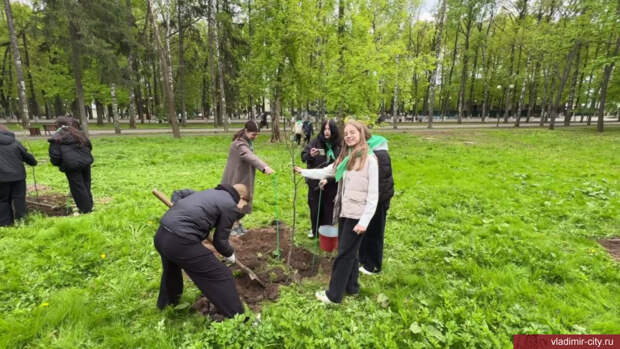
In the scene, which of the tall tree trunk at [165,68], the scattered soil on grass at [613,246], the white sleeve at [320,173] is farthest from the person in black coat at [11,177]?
the tall tree trunk at [165,68]

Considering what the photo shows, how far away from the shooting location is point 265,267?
3.73 meters

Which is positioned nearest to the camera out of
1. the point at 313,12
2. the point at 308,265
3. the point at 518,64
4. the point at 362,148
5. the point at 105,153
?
the point at 362,148

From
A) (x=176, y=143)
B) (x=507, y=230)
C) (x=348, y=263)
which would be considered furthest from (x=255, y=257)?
(x=176, y=143)

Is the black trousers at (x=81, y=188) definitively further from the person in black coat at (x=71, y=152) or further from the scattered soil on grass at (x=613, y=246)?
the scattered soil on grass at (x=613, y=246)

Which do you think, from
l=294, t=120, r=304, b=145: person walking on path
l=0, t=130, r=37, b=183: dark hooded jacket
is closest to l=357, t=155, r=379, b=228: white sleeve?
l=0, t=130, r=37, b=183: dark hooded jacket

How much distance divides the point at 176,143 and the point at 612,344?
1628cm

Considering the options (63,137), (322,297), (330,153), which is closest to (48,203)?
(63,137)

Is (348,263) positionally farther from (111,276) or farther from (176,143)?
(176,143)

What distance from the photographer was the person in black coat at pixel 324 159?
13.6 ft

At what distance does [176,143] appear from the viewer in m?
15.4

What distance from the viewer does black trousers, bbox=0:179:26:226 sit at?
4508mm

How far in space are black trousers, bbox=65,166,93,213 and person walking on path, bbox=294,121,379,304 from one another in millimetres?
4632

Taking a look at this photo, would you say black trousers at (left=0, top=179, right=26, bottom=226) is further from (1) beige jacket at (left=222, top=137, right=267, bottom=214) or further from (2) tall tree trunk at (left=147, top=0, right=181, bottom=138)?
(2) tall tree trunk at (left=147, top=0, right=181, bottom=138)

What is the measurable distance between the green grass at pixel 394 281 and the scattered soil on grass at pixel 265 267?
0.18 meters
